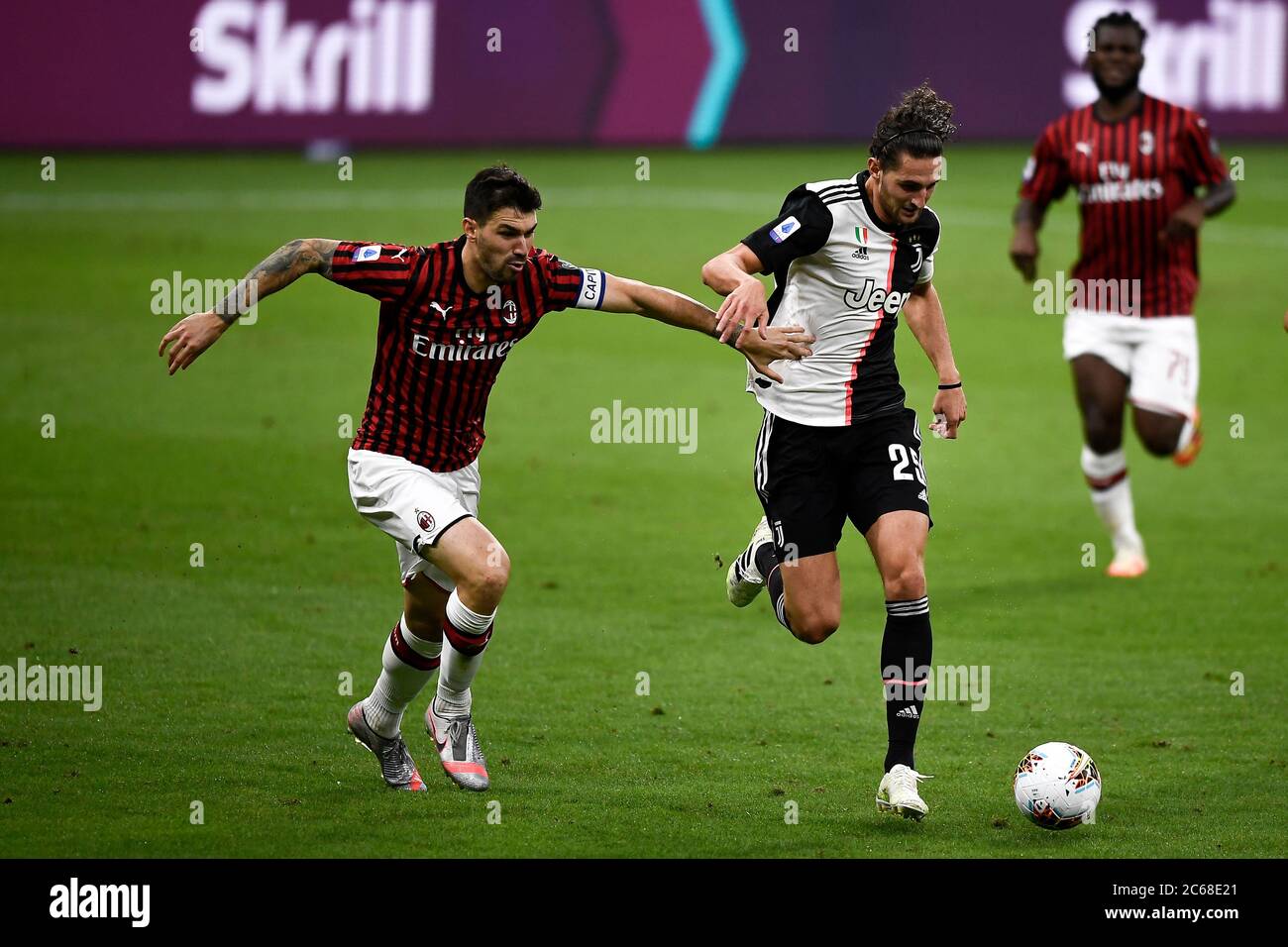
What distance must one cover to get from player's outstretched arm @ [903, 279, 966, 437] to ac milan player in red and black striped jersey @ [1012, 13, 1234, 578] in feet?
11.2

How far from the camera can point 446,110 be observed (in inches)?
971

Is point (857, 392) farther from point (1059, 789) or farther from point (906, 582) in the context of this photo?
point (1059, 789)

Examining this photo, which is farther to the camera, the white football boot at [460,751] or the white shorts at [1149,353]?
the white shorts at [1149,353]

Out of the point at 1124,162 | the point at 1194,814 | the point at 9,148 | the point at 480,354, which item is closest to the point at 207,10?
the point at 9,148

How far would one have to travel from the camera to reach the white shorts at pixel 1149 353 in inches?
418

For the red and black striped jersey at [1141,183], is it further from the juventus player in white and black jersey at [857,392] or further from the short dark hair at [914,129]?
the short dark hair at [914,129]

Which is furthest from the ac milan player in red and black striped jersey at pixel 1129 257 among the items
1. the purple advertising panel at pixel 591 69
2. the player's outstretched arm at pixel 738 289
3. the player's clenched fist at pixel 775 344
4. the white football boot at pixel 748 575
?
the purple advertising panel at pixel 591 69

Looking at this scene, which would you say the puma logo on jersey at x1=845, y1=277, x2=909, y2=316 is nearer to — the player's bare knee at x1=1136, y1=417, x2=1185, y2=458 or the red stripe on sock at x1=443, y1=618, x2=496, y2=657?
the red stripe on sock at x1=443, y1=618, x2=496, y2=657

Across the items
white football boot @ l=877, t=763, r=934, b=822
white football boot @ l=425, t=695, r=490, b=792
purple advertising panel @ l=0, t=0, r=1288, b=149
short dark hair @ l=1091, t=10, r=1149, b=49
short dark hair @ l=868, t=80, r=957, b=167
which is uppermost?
purple advertising panel @ l=0, t=0, r=1288, b=149

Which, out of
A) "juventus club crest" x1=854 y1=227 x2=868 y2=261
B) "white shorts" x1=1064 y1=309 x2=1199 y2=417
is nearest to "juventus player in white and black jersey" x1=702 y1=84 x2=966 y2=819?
"juventus club crest" x1=854 y1=227 x2=868 y2=261

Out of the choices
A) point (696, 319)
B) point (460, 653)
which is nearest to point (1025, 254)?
point (696, 319)

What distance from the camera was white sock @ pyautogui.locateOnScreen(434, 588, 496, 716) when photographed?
6.77 m

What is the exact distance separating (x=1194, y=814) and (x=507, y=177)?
3.39 metres

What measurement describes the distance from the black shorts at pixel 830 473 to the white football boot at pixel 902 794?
0.99m
